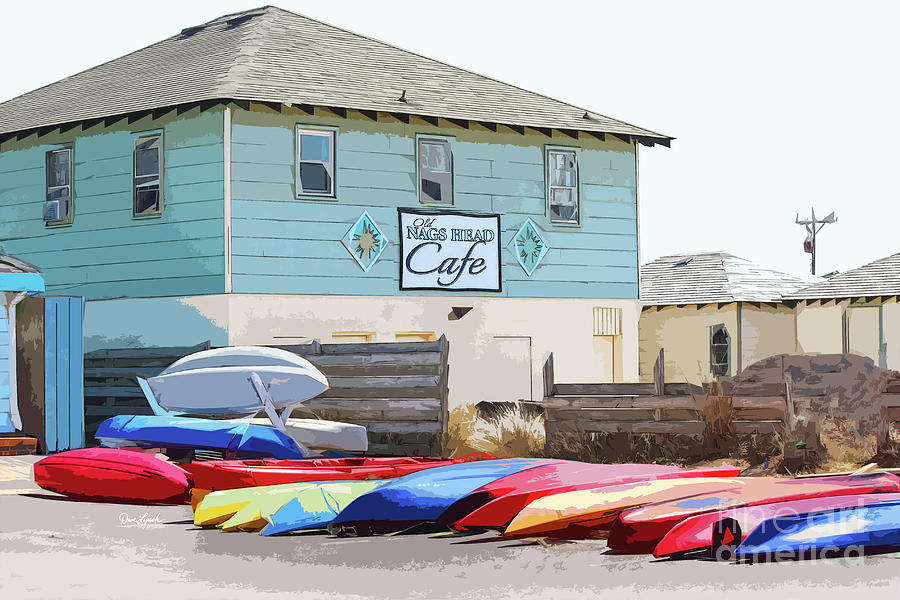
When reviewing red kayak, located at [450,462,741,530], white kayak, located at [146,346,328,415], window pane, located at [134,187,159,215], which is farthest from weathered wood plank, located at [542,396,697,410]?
window pane, located at [134,187,159,215]

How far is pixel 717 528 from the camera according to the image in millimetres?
8672

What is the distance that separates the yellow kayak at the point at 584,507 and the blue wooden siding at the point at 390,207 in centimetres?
1039

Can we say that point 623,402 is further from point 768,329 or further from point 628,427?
point 768,329

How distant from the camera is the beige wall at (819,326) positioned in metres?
32.6

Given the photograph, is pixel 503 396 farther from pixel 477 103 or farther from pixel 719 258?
pixel 719 258

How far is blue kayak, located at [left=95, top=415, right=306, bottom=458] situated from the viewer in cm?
1366

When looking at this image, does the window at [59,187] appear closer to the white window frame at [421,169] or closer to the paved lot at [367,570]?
the white window frame at [421,169]

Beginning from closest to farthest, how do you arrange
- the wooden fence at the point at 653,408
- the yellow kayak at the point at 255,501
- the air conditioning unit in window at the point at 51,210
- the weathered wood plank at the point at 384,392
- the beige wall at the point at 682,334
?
the yellow kayak at the point at 255,501, the wooden fence at the point at 653,408, the weathered wood plank at the point at 384,392, the air conditioning unit in window at the point at 51,210, the beige wall at the point at 682,334

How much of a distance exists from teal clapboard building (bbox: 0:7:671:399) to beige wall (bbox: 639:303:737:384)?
9.80 meters

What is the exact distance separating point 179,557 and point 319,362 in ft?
24.2

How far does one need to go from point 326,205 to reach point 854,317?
58.8 ft

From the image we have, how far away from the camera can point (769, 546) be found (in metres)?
8.59

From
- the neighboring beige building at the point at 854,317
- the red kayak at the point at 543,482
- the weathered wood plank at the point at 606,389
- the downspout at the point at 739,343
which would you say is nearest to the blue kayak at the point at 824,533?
the red kayak at the point at 543,482

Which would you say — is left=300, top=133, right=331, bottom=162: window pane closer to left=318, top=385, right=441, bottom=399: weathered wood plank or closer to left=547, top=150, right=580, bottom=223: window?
left=547, top=150, right=580, bottom=223: window
